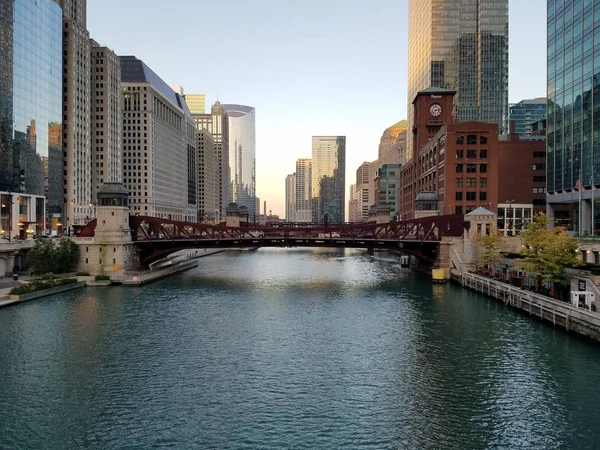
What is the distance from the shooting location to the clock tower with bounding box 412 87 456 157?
163000 mm

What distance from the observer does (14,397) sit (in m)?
30.1

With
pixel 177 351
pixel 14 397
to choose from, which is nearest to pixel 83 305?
pixel 177 351

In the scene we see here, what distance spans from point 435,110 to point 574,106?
71300mm

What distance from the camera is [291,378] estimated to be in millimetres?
33406

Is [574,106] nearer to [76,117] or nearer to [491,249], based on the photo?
[491,249]

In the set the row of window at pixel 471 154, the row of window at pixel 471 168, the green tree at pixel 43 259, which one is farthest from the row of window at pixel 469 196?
the green tree at pixel 43 259

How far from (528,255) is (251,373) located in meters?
39.7

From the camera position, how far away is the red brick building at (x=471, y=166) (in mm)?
120500

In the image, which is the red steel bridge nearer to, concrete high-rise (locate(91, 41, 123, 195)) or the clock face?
the clock face

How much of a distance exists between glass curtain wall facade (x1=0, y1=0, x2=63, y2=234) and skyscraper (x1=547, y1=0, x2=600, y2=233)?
127016 millimetres

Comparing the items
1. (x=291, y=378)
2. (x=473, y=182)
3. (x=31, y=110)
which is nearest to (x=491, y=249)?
(x=291, y=378)

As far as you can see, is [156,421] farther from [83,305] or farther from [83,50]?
[83,50]

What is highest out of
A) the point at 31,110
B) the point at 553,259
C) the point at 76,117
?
the point at 76,117

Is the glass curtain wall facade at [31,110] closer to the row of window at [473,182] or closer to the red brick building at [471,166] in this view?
the red brick building at [471,166]
